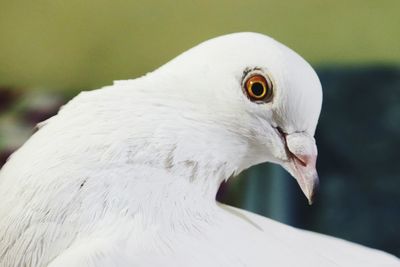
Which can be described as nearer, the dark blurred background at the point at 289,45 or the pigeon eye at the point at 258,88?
the pigeon eye at the point at 258,88

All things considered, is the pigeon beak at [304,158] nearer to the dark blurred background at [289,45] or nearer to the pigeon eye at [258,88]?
the pigeon eye at [258,88]

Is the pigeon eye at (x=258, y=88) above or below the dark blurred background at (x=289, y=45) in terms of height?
above

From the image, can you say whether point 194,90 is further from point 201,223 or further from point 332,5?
point 332,5

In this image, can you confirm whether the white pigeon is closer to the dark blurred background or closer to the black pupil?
the black pupil

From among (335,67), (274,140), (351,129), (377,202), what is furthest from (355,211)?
(274,140)

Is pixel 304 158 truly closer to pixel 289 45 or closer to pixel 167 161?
pixel 167 161

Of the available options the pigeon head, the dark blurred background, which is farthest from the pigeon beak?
the dark blurred background

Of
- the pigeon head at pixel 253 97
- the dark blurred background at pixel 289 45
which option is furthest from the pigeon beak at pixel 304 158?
the dark blurred background at pixel 289 45

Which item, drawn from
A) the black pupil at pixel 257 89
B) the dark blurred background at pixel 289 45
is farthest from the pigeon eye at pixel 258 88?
the dark blurred background at pixel 289 45
